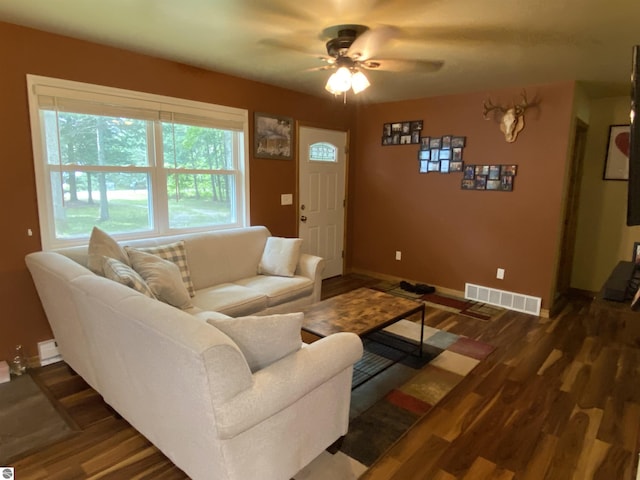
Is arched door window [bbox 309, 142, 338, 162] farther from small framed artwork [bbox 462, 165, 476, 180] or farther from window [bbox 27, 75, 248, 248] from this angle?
small framed artwork [bbox 462, 165, 476, 180]

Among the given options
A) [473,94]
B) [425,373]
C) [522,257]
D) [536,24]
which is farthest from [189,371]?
[473,94]

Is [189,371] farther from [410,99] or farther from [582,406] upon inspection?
[410,99]

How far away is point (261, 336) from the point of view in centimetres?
162

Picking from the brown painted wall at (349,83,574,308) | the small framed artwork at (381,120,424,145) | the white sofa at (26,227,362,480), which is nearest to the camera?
the white sofa at (26,227,362,480)

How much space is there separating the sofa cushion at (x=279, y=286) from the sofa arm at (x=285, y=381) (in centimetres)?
146

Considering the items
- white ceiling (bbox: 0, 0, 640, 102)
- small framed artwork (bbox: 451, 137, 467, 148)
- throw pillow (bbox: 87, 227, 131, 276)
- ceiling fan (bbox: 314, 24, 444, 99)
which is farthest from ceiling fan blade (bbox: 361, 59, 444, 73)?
throw pillow (bbox: 87, 227, 131, 276)

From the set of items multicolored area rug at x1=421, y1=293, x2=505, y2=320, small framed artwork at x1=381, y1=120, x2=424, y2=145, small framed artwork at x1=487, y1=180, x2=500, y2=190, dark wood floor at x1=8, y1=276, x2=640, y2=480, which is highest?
small framed artwork at x1=381, y1=120, x2=424, y2=145

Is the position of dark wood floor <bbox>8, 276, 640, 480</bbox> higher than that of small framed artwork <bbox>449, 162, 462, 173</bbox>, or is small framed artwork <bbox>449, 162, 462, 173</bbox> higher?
small framed artwork <bbox>449, 162, 462, 173</bbox>

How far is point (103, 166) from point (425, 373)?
2.99 meters

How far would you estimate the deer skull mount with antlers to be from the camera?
158 inches

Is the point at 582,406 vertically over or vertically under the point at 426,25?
under

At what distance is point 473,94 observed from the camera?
4.34m

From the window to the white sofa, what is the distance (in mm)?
762

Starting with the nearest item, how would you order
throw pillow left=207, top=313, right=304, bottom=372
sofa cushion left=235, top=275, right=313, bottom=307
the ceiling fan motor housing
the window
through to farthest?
1. throw pillow left=207, top=313, right=304, bottom=372
2. the ceiling fan motor housing
3. the window
4. sofa cushion left=235, top=275, right=313, bottom=307
